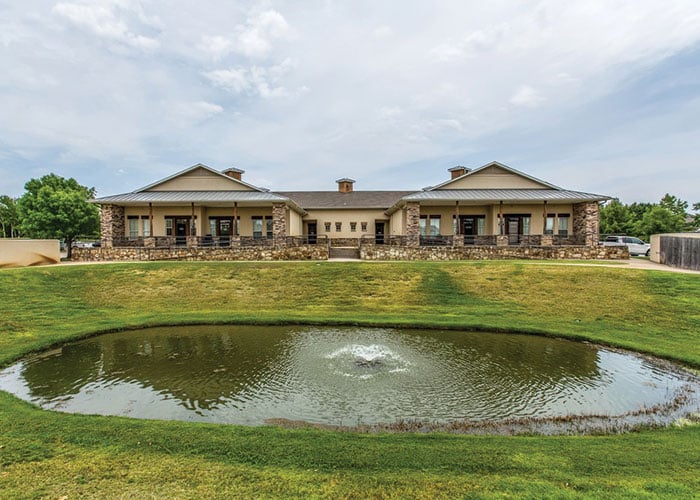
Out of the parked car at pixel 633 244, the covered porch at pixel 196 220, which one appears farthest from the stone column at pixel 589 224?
the covered porch at pixel 196 220

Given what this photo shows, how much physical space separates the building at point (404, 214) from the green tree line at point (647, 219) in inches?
885

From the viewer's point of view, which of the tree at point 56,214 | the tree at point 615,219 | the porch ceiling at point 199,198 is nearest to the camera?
the porch ceiling at point 199,198

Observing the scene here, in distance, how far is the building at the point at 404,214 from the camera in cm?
2453

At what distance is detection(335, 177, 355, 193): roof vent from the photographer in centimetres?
3966

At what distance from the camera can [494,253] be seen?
23.4m

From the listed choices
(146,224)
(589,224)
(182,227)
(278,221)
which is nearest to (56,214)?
(146,224)

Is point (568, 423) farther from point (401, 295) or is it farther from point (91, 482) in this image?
point (401, 295)

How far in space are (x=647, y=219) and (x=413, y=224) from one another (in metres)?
33.2

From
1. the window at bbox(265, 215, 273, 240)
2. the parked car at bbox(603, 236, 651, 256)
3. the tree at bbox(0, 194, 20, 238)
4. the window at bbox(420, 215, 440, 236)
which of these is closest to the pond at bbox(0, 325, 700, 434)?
the window at bbox(420, 215, 440, 236)

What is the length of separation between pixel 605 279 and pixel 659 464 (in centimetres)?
1351

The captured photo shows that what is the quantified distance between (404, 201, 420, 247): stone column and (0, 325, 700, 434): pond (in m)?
14.8

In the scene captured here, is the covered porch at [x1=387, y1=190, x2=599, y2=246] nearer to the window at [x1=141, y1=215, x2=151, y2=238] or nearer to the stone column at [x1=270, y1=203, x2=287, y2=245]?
the stone column at [x1=270, y1=203, x2=287, y2=245]

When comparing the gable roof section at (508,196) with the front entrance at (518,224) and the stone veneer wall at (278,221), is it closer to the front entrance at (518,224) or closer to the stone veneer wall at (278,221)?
the front entrance at (518,224)

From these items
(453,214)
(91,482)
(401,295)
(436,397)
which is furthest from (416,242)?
(91,482)
